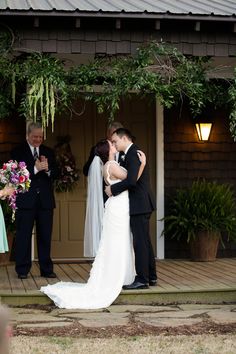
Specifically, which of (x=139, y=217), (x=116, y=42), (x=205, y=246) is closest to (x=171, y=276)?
(x=139, y=217)

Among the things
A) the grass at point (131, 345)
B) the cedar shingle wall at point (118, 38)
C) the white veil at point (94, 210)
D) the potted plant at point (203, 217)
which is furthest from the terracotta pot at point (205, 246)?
the grass at point (131, 345)

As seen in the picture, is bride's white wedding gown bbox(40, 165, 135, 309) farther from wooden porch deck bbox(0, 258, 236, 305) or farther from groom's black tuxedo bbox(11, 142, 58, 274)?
groom's black tuxedo bbox(11, 142, 58, 274)

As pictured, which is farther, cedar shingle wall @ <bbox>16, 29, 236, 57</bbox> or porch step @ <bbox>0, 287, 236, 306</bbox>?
cedar shingle wall @ <bbox>16, 29, 236, 57</bbox>

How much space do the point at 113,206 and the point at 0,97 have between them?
1.60m

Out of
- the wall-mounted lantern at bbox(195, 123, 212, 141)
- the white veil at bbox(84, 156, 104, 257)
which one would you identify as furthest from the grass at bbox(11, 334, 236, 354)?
the wall-mounted lantern at bbox(195, 123, 212, 141)

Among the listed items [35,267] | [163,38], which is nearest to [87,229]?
[35,267]

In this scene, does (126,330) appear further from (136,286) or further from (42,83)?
(42,83)

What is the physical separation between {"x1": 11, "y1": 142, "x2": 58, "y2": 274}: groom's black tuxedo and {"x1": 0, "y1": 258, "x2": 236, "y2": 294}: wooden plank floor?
0.25 meters

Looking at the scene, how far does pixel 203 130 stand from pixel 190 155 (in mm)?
406

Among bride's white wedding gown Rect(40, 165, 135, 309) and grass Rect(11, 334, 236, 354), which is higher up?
bride's white wedding gown Rect(40, 165, 135, 309)

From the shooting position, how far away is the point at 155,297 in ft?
23.8

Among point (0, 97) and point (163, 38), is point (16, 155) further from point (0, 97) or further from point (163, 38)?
point (163, 38)

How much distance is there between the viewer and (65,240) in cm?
995

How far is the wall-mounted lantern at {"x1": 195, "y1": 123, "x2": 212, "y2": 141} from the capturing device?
10.1 m
